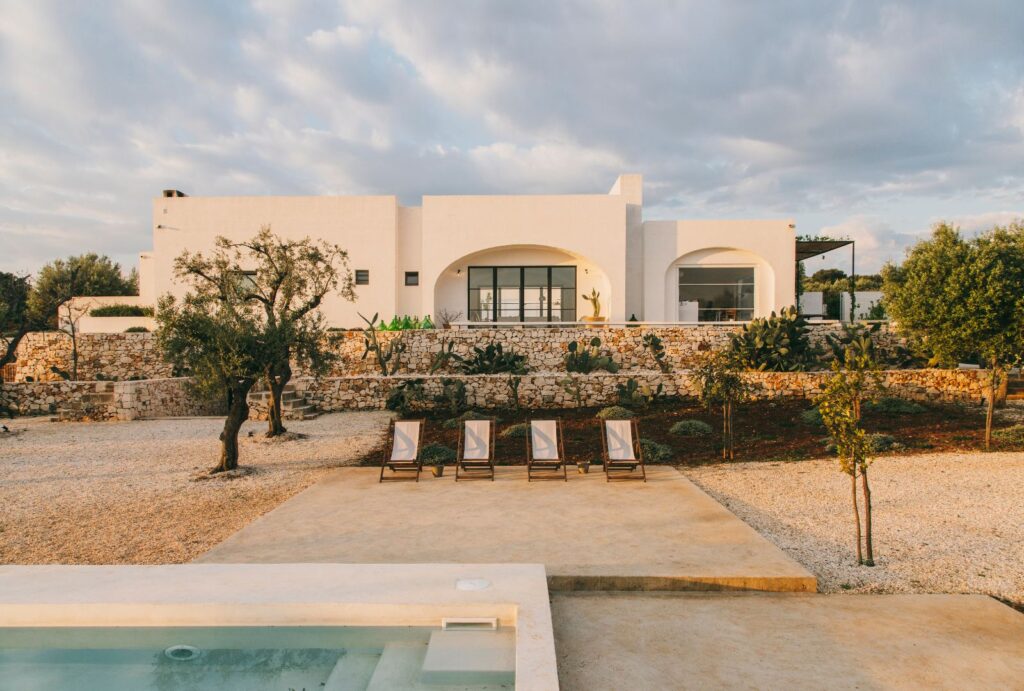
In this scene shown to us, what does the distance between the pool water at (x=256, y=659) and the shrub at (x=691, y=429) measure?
823 centimetres

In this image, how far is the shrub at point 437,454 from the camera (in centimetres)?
962

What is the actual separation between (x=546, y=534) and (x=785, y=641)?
97.7 inches

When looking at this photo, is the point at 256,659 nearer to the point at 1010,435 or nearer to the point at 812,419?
the point at 812,419

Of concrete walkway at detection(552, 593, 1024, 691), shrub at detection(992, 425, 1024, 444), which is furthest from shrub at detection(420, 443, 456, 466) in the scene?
shrub at detection(992, 425, 1024, 444)

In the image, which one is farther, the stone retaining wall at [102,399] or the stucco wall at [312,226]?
the stucco wall at [312,226]

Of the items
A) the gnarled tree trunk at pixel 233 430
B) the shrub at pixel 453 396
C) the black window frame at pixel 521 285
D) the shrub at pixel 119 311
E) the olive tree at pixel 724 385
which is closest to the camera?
the gnarled tree trunk at pixel 233 430

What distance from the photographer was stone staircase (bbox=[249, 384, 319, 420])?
572 inches

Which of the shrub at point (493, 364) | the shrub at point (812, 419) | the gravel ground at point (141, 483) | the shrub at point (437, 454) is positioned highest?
the shrub at point (493, 364)

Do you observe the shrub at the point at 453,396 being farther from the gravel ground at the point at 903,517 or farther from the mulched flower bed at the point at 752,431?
the gravel ground at the point at 903,517

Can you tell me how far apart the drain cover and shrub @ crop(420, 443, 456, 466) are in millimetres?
5626

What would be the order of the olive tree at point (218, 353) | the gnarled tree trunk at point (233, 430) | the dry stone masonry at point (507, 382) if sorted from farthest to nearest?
the dry stone masonry at point (507, 382) < the gnarled tree trunk at point (233, 430) < the olive tree at point (218, 353)

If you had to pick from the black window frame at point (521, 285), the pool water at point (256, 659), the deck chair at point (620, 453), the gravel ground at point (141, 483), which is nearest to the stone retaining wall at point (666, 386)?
the gravel ground at point (141, 483)

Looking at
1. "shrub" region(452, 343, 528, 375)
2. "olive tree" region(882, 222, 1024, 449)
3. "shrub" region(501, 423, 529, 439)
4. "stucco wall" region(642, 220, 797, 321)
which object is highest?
"stucco wall" region(642, 220, 797, 321)

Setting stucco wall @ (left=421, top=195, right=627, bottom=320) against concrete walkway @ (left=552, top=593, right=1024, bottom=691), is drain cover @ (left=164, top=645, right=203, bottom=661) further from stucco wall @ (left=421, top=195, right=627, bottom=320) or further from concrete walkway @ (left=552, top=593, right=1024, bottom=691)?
stucco wall @ (left=421, top=195, right=627, bottom=320)
